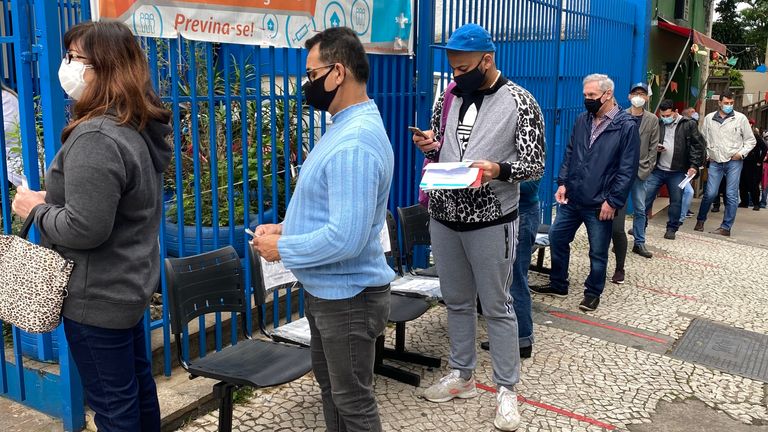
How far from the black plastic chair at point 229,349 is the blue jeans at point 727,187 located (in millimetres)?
8364

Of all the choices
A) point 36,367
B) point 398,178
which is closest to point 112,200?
point 36,367

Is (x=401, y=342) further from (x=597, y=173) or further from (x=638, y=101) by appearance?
(x=638, y=101)

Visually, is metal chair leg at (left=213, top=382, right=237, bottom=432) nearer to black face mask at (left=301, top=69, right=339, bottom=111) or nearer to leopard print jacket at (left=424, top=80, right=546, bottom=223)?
black face mask at (left=301, top=69, right=339, bottom=111)

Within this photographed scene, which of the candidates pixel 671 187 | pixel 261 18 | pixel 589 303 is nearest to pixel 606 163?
pixel 589 303

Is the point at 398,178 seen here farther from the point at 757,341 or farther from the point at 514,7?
the point at 757,341

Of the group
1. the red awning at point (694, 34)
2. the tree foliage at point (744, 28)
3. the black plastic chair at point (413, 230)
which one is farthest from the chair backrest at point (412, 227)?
the tree foliage at point (744, 28)

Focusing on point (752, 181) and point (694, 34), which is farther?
point (752, 181)

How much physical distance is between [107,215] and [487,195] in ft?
6.09

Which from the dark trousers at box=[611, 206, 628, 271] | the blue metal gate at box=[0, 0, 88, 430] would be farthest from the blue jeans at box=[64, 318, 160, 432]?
the dark trousers at box=[611, 206, 628, 271]

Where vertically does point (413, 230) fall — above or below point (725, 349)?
above

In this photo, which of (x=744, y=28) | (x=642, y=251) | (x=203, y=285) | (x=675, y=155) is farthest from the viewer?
(x=744, y=28)

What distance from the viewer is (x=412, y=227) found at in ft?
15.2

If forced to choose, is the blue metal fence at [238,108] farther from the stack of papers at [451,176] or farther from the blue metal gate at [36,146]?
the stack of papers at [451,176]

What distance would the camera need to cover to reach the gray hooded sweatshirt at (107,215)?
214 centimetres
